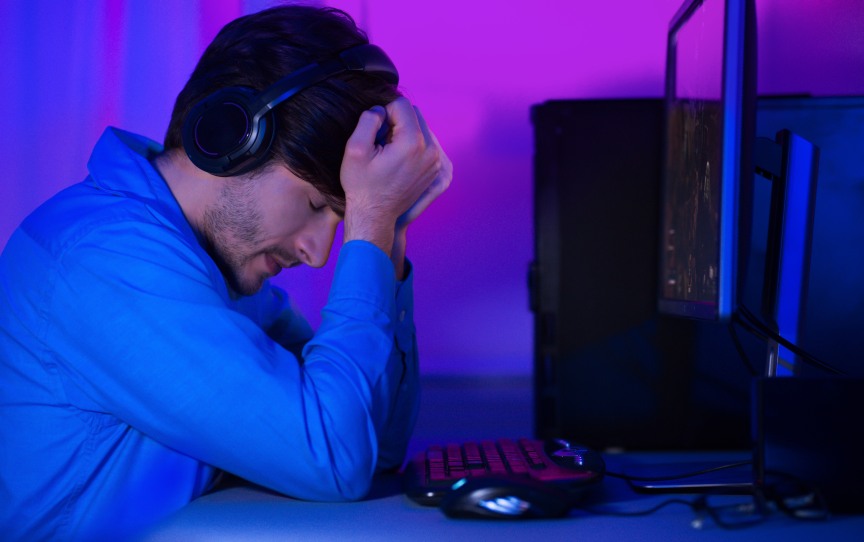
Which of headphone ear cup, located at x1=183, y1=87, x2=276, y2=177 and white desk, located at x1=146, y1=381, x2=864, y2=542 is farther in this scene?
headphone ear cup, located at x1=183, y1=87, x2=276, y2=177

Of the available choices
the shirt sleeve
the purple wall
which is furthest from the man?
the purple wall

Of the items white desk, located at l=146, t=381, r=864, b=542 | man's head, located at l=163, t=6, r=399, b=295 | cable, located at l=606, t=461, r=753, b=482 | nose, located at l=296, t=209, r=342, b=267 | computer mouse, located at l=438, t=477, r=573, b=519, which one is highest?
man's head, located at l=163, t=6, r=399, b=295

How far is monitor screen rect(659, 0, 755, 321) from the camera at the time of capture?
812 millimetres

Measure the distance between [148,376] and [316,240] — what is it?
1.07 ft

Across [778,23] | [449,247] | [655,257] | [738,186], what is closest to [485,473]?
[738,186]

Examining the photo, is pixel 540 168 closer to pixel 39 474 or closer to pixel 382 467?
pixel 382 467

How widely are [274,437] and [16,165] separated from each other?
1127 millimetres

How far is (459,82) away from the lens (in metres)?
1.62

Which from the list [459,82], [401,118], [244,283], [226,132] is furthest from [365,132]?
[459,82]

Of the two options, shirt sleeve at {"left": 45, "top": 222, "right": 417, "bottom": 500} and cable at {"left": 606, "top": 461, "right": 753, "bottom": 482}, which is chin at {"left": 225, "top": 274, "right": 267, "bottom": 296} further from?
cable at {"left": 606, "top": 461, "right": 753, "bottom": 482}

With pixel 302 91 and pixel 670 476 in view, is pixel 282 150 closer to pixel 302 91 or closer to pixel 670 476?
pixel 302 91

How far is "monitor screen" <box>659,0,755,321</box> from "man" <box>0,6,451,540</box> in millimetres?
343

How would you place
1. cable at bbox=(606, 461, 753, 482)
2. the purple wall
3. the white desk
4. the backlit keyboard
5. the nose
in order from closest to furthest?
the white desk, the backlit keyboard, cable at bbox=(606, 461, 753, 482), the nose, the purple wall

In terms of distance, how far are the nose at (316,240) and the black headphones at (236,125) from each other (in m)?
0.12
